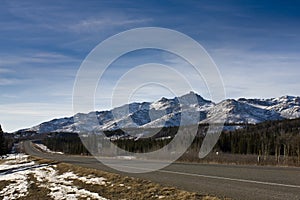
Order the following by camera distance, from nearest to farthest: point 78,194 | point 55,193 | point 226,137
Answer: point 78,194
point 55,193
point 226,137

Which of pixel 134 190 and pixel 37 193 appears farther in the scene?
pixel 37 193

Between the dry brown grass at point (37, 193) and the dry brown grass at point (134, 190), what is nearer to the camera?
the dry brown grass at point (134, 190)

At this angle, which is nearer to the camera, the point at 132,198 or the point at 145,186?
the point at 132,198

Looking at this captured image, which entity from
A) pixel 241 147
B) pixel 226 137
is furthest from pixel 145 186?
pixel 226 137

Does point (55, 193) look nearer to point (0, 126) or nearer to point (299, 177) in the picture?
point (299, 177)

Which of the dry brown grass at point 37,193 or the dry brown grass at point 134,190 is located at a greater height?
the dry brown grass at point 134,190

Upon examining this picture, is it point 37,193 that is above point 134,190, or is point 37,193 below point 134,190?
below

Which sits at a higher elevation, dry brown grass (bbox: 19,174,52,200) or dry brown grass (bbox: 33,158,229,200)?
dry brown grass (bbox: 33,158,229,200)

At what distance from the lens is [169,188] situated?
1620 cm

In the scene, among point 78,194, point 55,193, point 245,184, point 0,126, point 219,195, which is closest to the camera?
point 219,195

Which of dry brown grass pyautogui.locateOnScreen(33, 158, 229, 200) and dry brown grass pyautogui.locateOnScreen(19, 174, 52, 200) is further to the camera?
dry brown grass pyautogui.locateOnScreen(19, 174, 52, 200)

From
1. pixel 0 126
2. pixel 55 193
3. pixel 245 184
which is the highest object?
pixel 0 126

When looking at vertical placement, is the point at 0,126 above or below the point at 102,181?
above

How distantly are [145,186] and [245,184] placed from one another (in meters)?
4.68
